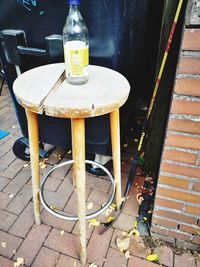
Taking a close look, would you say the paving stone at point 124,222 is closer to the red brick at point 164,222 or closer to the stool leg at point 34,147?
the red brick at point 164,222

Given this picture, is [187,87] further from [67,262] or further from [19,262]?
[19,262]

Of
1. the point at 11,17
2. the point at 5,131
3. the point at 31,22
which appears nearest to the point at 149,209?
the point at 31,22

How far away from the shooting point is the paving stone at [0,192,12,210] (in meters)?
1.93

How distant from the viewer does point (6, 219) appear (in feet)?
5.97

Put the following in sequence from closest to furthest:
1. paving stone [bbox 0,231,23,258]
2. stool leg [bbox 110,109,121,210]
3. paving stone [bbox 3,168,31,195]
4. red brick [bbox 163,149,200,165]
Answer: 1. red brick [bbox 163,149,200,165]
2. stool leg [bbox 110,109,121,210]
3. paving stone [bbox 0,231,23,258]
4. paving stone [bbox 3,168,31,195]

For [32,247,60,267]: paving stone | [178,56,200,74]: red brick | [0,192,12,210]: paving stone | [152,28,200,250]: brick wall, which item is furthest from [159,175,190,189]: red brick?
[0,192,12,210]: paving stone

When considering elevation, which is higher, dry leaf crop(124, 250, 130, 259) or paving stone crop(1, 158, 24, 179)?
paving stone crop(1, 158, 24, 179)

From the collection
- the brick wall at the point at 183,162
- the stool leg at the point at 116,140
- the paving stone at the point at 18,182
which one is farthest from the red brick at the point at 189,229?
the paving stone at the point at 18,182

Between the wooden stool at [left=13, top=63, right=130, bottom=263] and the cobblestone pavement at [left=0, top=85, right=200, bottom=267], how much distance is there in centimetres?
18

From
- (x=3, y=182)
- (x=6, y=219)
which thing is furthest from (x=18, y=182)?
(x=6, y=219)

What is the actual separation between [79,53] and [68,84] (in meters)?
0.20

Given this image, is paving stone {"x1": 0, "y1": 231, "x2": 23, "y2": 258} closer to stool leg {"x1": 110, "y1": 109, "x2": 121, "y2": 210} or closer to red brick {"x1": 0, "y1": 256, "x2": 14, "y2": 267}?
red brick {"x1": 0, "y1": 256, "x2": 14, "y2": 267}

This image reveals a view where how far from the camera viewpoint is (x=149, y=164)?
7.09 feet

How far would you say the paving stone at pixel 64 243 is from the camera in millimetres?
1609
